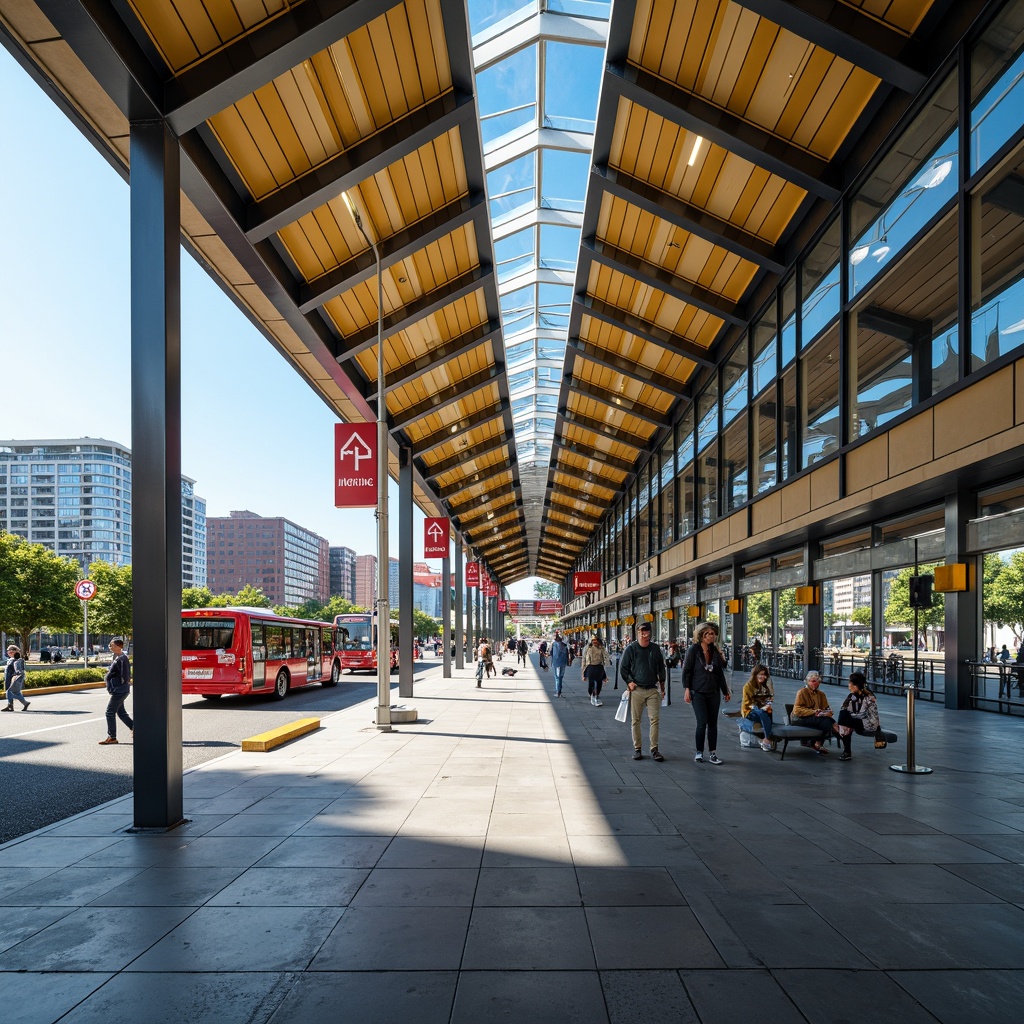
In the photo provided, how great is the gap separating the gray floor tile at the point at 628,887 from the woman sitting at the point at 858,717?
594 cm

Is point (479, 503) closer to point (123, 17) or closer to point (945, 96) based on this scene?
point (945, 96)

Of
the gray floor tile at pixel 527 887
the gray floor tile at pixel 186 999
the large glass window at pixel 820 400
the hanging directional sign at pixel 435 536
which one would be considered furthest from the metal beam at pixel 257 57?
the hanging directional sign at pixel 435 536

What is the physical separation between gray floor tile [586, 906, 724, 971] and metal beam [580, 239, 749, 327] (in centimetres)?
1612

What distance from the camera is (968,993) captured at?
3.74 metres

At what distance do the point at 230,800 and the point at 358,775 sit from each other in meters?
1.68

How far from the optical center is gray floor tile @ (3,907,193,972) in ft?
13.5

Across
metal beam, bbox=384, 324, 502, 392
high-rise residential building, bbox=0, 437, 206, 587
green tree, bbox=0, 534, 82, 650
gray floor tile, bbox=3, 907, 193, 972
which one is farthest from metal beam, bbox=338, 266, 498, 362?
high-rise residential building, bbox=0, 437, 206, 587

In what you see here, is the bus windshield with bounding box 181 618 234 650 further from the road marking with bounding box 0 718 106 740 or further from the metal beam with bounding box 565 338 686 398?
the metal beam with bounding box 565 338 686 398

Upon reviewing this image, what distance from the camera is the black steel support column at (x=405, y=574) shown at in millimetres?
19609

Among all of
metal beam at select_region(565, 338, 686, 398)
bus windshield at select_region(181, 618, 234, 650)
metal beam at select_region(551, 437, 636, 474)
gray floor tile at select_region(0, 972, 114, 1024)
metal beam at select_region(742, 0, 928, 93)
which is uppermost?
metal beam at select_region(742, 0, 928, 93)

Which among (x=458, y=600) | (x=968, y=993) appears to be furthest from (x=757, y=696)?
(x=458, y=600)

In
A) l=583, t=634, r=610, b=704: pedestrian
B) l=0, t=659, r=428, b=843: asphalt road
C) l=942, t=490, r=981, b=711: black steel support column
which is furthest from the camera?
l=583, t=634, r=610, b=704: pedestrian

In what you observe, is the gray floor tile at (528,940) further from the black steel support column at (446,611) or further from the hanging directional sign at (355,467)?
the black steel support column at (446,611)

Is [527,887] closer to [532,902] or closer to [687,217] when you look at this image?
[532,902]
